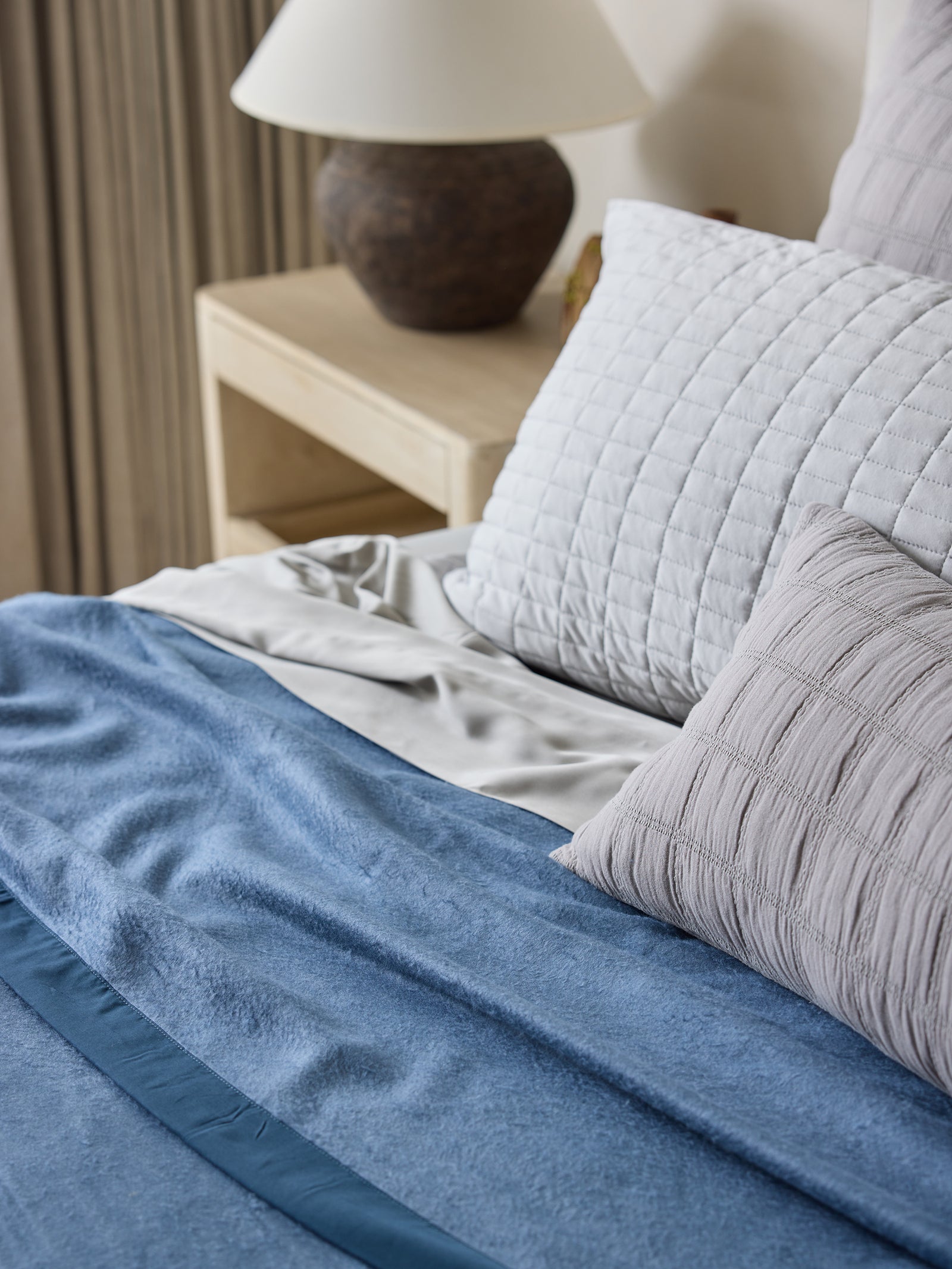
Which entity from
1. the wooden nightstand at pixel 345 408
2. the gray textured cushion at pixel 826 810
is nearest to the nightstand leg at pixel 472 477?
the wooden nightstand at pixel 345 408

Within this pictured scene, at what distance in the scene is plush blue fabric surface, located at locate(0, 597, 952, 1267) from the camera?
56 cm

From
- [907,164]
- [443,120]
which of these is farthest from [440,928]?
[443,120]

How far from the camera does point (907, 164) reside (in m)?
1.02

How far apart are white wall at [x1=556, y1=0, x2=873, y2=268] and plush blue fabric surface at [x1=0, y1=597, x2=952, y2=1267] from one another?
1.14 m

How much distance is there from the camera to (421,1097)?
624 millimetres

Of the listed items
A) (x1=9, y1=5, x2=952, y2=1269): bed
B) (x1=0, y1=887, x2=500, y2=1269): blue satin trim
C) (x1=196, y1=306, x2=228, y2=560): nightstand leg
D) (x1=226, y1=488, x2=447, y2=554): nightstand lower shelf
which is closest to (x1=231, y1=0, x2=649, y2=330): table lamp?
(x1=196, y1=306, x2=228, y2=560): nightstand leg

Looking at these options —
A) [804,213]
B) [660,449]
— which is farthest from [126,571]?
[660,449]

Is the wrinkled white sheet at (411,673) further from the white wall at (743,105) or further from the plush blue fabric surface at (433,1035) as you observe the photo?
the white wall at (743,105)

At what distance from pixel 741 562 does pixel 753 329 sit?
0.17 meters

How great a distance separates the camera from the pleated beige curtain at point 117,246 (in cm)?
214

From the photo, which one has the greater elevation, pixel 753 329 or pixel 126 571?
pixel 753 329

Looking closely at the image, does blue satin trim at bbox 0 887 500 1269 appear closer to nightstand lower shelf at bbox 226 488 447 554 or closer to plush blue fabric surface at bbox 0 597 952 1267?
plush blue fabric surface at bbox 0 597 952 1267

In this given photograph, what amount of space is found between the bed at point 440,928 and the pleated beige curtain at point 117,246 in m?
1.24

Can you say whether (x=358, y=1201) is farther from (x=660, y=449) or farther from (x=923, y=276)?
(x=923, y=276)
